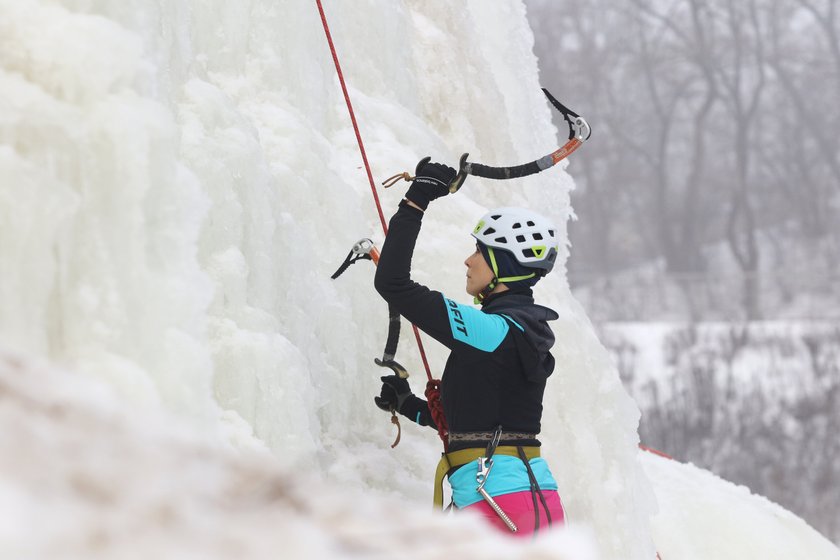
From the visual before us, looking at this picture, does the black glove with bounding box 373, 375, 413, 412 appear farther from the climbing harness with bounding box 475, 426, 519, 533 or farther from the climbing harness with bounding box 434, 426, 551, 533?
the climbing harness with bounding box 475, 426, 519, 533

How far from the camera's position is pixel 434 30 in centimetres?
513

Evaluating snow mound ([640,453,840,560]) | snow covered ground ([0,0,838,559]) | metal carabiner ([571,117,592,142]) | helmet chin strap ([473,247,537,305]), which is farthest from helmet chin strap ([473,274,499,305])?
snow mound ([640,453,840,560])

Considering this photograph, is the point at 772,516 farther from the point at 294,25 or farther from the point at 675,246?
the point at 675,246

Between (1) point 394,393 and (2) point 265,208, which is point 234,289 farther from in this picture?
(1) point 394,393

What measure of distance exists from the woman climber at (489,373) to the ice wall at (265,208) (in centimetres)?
46

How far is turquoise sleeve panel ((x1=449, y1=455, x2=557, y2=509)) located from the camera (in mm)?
2705

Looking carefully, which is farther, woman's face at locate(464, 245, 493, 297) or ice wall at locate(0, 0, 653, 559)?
woman's face at locate(464, 245, 493, 297)

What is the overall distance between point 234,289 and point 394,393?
659 millimetres

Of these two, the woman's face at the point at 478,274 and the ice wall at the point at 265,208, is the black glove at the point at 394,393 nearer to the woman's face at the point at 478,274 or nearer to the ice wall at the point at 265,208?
the ice wall at the point at 265,208

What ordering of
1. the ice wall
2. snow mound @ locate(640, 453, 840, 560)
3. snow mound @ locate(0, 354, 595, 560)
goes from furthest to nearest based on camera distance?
snow mound @ locate(640, 453, 840, 560)
the ice wall
snow mound @ locate(0, 354, 595, 560)

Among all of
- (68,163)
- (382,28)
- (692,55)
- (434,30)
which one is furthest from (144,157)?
(692,55)

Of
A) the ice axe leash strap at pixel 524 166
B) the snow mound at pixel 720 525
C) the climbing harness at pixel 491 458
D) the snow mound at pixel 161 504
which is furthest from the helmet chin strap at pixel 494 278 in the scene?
the snow mound at pixel 720 525

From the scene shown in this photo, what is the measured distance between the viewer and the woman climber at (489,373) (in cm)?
265

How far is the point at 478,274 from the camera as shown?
293 cm
